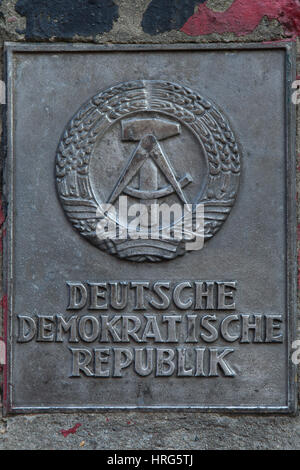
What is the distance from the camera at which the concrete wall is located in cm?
231

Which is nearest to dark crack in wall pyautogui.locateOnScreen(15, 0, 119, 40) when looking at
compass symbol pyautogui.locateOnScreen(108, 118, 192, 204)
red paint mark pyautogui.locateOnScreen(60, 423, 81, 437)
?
compass symbol pyautogui.locateOnScreen(108, 118, 192, 204)

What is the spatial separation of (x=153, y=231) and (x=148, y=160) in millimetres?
324

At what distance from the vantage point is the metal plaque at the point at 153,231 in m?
2.32

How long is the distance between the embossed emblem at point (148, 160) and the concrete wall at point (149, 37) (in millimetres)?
278

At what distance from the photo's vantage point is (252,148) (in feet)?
7.67

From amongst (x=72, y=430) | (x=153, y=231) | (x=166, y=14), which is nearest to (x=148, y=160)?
(x=153, y=231)

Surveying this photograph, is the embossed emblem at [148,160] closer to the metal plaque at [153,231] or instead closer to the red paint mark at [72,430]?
the metal plaque at [153,231]

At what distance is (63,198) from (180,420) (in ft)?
3.67

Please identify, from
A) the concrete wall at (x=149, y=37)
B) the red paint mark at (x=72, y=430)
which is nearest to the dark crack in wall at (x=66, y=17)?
the concrete wall at (x=149, y=37)

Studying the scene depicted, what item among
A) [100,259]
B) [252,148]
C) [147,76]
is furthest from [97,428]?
[147,76]

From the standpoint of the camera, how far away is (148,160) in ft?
7.76

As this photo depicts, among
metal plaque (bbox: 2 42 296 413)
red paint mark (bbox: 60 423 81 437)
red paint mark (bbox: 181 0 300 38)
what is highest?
red paint mark (bbox: 181 0 300 38)

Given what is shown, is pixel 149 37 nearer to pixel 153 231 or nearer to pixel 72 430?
pixel 153 231

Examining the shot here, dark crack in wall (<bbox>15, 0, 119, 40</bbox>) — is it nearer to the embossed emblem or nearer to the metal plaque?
the metal plaque
